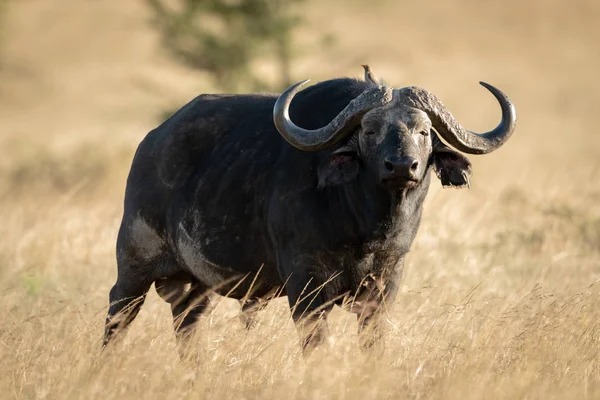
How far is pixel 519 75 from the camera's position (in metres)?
44.5

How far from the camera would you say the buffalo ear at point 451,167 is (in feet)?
20.9

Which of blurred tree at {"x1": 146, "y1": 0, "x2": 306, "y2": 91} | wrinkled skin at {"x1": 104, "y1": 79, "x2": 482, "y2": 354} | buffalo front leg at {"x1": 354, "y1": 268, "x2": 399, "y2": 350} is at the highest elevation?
blurred tree at {"x1": 146, "y1": 0, "x2": 306, "y2": 91}

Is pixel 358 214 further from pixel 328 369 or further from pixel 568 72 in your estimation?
pixel 568 72

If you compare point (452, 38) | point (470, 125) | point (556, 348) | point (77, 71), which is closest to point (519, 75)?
point (452, 38)

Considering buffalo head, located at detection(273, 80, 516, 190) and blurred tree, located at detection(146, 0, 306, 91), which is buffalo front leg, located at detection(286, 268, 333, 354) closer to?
buffalo head, located at detection(273, 80, 516, 190)

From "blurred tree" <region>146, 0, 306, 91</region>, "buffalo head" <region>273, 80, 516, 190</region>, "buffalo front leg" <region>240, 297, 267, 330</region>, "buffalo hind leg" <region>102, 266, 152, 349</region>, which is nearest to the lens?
"buffalo head" <region>273, 80, 516, 190</region>

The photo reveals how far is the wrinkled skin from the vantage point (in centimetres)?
622

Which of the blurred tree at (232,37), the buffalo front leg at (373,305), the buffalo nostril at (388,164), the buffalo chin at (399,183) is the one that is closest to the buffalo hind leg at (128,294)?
the buffalo front leg at (373,305)

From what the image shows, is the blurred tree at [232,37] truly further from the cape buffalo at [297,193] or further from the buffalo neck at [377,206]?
the buffalo neck at [377,206]

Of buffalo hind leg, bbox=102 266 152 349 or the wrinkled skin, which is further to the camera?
buffalo hind leg, bbox=102 266 152 349

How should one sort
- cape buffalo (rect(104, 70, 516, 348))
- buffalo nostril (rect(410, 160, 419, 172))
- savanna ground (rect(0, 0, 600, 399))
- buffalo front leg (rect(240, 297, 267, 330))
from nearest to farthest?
1. savanna ground (rect(0, 0, 600, 399))
2. buffalo nostril (rect(410, 160, 419, 172))
3. cape buffalo (rect(104, 70, 516, 348))
4. buffalo front leg (rect(240, 297, 267, 330))

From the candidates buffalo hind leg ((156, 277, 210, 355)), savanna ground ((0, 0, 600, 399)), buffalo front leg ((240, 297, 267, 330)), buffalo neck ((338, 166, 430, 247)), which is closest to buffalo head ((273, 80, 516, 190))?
buffalo neck ((338, 166, 430, 247))

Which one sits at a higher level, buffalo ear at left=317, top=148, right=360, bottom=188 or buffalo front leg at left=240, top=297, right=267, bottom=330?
buffalo ear at left=317, top=148, right=360, bottom=188

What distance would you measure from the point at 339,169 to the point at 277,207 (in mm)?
549
